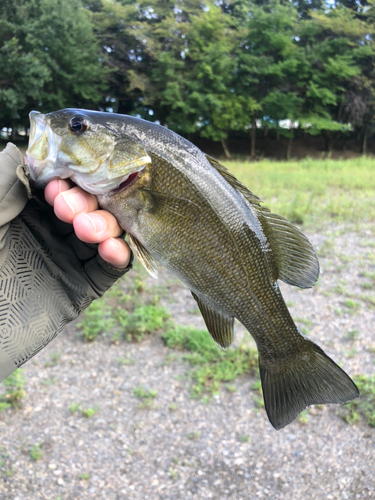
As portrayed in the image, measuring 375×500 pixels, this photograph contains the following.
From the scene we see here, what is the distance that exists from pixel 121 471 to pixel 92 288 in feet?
6.36

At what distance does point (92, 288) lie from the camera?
224 cm

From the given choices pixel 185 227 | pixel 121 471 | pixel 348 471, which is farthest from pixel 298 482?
pixel 185 227

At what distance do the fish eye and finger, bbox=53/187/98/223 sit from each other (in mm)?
267

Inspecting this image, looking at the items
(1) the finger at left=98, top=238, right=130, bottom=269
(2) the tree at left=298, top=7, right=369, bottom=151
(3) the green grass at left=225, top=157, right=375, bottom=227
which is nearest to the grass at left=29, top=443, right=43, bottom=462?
(1) the finger at left=98, top=238, right=130, bottom=269

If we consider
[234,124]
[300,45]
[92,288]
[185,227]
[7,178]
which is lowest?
[234,124]

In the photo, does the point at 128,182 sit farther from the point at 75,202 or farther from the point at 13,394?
the point at 13,394

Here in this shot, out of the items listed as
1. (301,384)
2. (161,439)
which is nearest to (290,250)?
(301,384)

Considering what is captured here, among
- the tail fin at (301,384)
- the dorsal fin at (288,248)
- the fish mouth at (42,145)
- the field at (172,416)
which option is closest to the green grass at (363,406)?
the field at (172,416)

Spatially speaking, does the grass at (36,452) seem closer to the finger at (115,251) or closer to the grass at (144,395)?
the grass at (144,395)

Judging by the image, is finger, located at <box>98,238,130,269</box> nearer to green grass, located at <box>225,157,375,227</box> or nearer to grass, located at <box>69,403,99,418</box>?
grass, located at <box>69,403,99,418</box>

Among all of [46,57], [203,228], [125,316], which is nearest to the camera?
[203,228]

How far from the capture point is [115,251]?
6.23ft

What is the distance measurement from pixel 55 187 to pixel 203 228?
0.73 meters

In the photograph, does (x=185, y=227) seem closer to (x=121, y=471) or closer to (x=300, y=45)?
(x=121, y=471)
